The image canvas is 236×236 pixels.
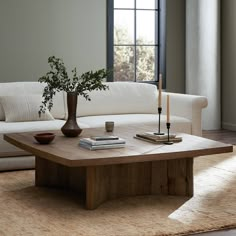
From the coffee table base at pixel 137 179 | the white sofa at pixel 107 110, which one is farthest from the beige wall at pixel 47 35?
the coffee table base at pixel 137 179

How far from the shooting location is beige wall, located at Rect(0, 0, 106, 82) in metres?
6.95

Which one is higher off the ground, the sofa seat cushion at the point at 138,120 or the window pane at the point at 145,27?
the window pane at the point at 145,27

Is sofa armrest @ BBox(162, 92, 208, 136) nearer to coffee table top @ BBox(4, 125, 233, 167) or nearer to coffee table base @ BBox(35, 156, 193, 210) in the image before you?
coffee table top @ BBox(4, 125, 233, 167)

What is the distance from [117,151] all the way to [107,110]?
2138 millimetres

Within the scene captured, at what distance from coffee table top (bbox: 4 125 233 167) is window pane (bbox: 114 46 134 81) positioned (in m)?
3.71

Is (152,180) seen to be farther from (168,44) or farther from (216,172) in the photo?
(168,44)

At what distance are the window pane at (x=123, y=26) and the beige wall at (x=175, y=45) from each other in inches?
19.7

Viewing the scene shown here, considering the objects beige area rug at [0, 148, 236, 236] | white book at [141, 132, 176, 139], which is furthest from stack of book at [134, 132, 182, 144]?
beige area rug at [0, 148, 236, 236]

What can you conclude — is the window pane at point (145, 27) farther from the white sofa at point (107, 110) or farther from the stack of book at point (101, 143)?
the stack of book at point (101, 143)

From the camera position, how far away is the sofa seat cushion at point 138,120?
531 cm

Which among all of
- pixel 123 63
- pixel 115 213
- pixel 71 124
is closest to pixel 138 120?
pixel 71 124

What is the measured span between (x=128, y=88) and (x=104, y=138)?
88.6 inches

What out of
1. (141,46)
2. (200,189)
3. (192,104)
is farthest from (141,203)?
(141,46)

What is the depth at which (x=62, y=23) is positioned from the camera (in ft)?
23.7
